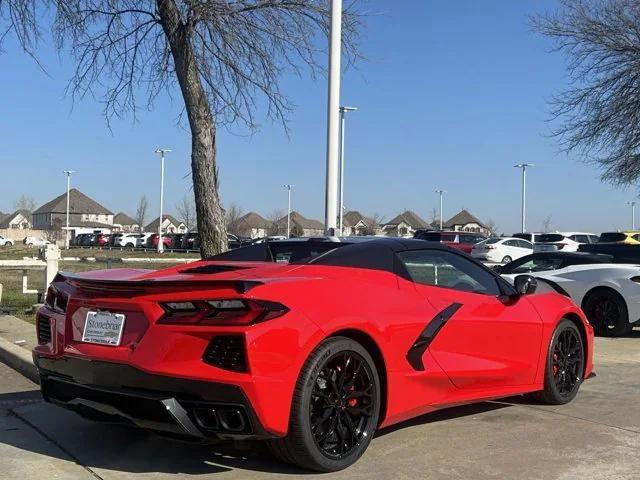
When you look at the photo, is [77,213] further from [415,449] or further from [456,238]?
[415,449]

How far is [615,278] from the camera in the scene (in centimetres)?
1011

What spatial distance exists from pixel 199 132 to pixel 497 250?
2316 cm

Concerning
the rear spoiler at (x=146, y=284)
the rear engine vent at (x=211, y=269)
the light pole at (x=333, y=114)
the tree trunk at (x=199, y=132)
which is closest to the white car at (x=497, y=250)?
the light pole at (x=333, y=114)

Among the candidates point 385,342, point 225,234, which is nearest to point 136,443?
point 385,342

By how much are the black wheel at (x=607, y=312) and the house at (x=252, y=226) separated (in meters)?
85.7

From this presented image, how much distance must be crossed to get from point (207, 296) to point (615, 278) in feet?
26.0

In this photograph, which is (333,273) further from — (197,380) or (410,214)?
(410,214)

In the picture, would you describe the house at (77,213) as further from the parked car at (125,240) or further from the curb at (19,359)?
the curb at (19,359)

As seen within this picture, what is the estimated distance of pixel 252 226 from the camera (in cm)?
12700

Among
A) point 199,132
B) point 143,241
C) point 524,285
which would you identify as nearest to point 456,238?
point 199,132

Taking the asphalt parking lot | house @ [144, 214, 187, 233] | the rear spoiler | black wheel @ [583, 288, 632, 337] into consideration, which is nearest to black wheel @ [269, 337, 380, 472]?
the asphalt parking lot

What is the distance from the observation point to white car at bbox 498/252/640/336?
9953 mm

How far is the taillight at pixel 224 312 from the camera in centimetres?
380

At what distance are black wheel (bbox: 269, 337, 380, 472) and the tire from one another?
2141mm
